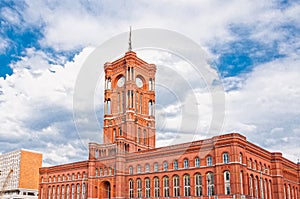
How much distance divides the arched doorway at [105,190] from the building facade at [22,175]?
5975 centimetres

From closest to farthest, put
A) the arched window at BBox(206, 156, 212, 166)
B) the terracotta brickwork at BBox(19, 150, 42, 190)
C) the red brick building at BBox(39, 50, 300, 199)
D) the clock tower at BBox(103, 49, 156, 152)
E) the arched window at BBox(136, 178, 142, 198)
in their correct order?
the red brick building at BBox(39, 50, 300, 199), the arched window at BBox(206, 156, 212, 166), the arched window at BBox(136, 178, 142, 198), the clock tower at BBox(103, 49, 156, 152), the terracotta brickwork at BBox(19, 150, 42, 190)

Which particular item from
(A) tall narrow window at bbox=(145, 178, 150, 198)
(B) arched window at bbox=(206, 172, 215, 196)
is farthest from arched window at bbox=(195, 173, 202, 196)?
(A) tall narrow window at bbox=(145, 178, 150, 198)

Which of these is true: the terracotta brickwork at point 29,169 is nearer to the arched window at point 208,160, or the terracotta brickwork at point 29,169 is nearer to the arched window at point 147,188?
the arched window at point 147,188

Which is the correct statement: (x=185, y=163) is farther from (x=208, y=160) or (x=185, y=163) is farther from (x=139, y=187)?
(x=139, y=187)

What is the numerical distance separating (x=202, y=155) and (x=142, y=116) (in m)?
35.1

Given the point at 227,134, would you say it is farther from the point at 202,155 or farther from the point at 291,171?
the point at 291,171

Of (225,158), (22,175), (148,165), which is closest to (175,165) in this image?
(148,165)

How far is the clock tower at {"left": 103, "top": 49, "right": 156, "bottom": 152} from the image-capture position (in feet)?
315

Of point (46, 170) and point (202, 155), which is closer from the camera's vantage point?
point (202, 155)

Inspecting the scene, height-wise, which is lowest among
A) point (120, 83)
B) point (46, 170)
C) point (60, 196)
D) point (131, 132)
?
point (60, 196)

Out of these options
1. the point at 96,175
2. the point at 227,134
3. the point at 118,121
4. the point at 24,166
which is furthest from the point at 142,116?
the point at 24,166

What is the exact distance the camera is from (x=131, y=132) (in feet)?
310

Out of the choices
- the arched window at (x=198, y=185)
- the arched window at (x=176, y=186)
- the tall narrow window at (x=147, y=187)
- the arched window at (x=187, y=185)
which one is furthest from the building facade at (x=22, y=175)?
the arched window at (x=198, y=185)

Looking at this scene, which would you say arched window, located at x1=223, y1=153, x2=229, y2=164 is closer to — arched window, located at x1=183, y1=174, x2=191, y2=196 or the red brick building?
the red brick building
